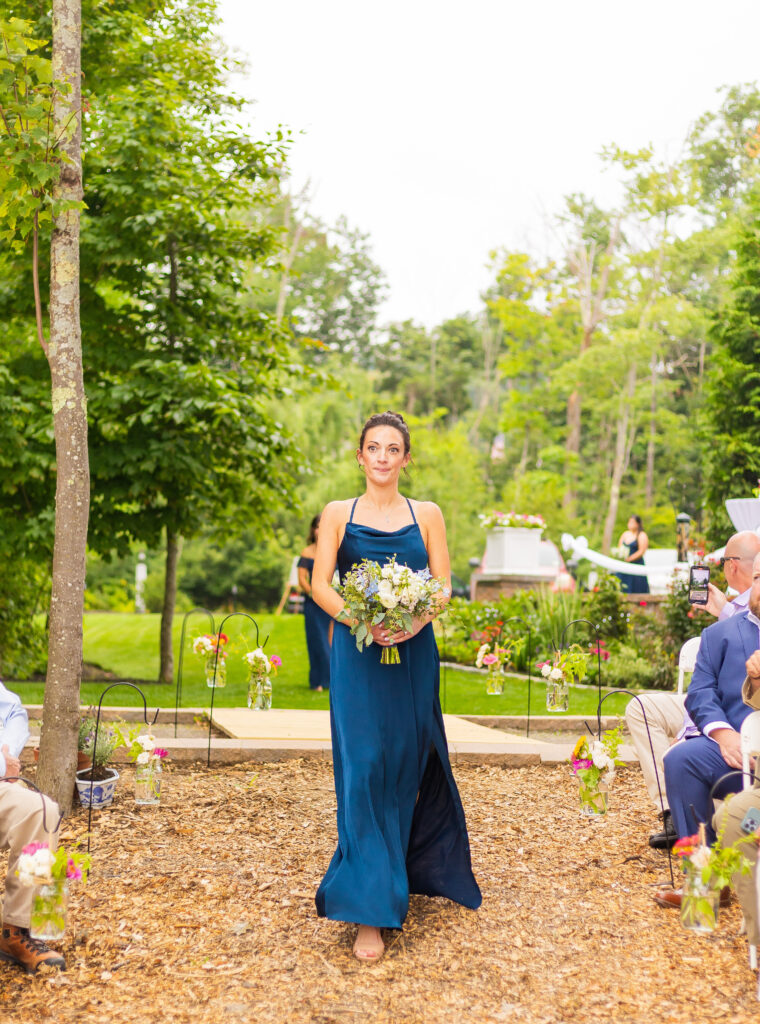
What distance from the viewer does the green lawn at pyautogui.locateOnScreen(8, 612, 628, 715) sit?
8906mm

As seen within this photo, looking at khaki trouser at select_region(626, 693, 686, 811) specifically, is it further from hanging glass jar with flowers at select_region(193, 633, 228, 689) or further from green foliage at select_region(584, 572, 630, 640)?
green foliage at select_region(584, 572, 630, 640)

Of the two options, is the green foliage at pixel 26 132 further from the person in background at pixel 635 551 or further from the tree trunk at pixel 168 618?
the person in background at pixel 635 551

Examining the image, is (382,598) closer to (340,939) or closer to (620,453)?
(340,939)

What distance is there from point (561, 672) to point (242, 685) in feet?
17.0

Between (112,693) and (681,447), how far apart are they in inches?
1011

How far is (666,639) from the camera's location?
1152 cm

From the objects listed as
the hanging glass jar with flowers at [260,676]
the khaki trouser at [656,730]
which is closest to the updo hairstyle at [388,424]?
the khaki trouser at [656,730]

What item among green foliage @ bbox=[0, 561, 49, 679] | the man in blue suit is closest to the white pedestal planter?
green foliage @ bbox=[0, 561, 49, 679]

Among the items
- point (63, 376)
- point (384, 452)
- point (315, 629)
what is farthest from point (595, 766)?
point (315, 629)

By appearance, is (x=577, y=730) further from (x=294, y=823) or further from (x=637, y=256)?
(x=637, y=256)

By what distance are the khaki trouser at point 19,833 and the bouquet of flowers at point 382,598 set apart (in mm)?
1183

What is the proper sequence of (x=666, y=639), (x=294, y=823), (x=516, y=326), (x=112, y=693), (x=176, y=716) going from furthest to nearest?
1. (x=516, y=326)
2. (x=666, y=639)
3. (x=112, y=693)
4. (x=176, y=716)
5. (x=294, y=823)

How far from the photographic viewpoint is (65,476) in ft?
16.0

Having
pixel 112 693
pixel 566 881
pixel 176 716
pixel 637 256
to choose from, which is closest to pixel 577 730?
pixel 176 716
